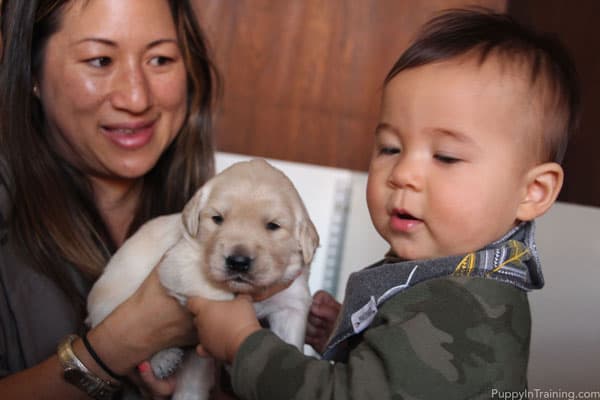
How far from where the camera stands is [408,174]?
1.20m

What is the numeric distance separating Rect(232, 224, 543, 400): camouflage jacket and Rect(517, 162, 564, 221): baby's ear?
0.12 meters

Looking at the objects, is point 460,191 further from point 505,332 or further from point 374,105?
point 374,105

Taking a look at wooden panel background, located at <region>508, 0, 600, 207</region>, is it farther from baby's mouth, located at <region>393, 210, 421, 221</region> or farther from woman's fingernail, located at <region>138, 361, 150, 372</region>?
woman's fingernail, located at <region>138, 361, 150, 372</region>

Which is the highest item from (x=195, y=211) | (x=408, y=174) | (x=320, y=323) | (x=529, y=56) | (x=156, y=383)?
(x=529, y=56)

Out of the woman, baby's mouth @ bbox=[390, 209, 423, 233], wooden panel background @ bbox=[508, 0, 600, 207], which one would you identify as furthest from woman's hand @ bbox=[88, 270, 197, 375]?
wooden panel background @ bbox=[508, 0, 600, 207]

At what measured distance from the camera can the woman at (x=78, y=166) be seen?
157 centimetres

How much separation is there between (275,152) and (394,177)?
2.40m

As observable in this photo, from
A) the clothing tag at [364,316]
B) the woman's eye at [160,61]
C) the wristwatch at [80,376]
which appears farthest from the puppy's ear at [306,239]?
the woman's eye at [160,61]

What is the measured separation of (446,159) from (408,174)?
0.07 m

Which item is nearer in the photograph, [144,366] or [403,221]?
[403,221]

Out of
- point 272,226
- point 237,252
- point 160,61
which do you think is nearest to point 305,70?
point 160,61

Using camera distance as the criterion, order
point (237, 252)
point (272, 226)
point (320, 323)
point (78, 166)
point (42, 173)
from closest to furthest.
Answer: point (237, 252) → point (272, 226) → point (320, 323) → point (42, 173) → point (78, 166)

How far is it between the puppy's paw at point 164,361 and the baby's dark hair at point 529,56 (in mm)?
848

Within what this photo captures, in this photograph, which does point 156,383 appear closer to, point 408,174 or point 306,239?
point 306,239
